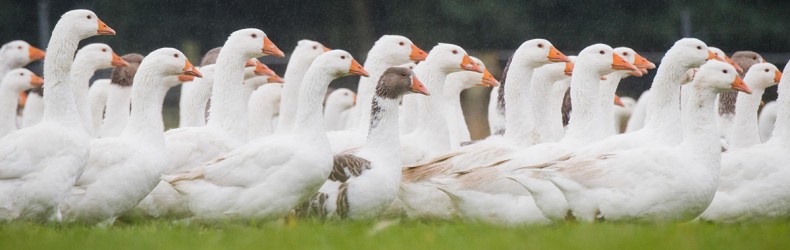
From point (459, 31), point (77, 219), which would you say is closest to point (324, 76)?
point (77, 219)

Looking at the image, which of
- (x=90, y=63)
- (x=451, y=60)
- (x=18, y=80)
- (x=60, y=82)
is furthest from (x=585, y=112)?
(x=18, y=80)

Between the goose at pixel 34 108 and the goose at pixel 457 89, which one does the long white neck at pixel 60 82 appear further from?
the goose at pixel 34 108

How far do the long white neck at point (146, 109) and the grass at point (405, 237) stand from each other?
49.9 inches

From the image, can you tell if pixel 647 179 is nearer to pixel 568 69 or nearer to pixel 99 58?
pixel 568 69

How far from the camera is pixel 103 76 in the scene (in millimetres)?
24719

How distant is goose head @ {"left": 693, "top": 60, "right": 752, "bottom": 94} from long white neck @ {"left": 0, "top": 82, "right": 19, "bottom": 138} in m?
7.02

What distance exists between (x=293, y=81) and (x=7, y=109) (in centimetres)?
351

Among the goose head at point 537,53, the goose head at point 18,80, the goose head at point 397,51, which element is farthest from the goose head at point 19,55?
the goose head at point 537,53

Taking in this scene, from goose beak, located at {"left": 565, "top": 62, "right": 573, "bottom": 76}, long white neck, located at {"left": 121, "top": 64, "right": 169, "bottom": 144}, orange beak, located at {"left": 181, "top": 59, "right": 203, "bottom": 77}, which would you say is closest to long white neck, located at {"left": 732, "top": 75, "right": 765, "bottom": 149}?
goose beak, located at {"left": 565, "top": 62, "right": 573, "bottom": 76}

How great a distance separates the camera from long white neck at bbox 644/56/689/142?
11.0 m

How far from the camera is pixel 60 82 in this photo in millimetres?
10695

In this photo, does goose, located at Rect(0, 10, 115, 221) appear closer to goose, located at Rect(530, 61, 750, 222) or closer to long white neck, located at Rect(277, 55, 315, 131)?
long white neck, located at Rect(277, 55, 315, 131)

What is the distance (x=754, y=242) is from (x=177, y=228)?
400cm

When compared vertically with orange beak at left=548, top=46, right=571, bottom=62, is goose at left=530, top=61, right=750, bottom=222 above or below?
below
